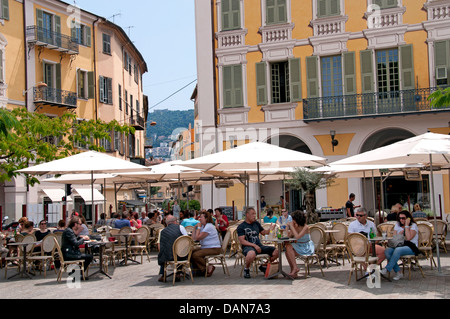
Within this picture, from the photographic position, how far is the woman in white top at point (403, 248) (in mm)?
10070

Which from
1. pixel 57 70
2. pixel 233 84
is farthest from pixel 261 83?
pixel 57 70

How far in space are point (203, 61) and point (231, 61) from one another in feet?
4.41

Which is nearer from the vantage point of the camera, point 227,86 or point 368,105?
point 368,105

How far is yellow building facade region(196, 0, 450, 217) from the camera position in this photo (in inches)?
947

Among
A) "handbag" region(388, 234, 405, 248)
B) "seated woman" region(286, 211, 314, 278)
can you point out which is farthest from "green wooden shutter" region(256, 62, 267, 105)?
"handbag" region(388, 234, 405, 248)

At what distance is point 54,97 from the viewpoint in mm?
31438

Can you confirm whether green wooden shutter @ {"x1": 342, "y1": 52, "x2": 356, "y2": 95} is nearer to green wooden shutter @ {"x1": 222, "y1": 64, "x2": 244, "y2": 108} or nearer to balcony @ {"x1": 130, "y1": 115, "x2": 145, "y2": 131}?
green wooden shutter @ {"x1": 222, "y1": 64, "x2": 244, "y2": 108}

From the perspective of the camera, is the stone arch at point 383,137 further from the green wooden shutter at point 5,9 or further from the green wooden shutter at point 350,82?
the green wooden shutter at point 5,9

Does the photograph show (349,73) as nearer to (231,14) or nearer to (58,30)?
(231,14)

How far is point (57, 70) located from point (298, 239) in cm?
2469

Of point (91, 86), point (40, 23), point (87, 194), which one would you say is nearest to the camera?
point (40, 23)

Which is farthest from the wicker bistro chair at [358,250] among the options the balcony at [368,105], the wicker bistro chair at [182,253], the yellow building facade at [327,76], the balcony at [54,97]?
the balcony at [54,97]

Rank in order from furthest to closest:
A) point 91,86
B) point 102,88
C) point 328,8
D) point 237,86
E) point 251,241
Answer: point 102,88 < point 91,86 < point 237,86 < point 328,8 < point 251,241
